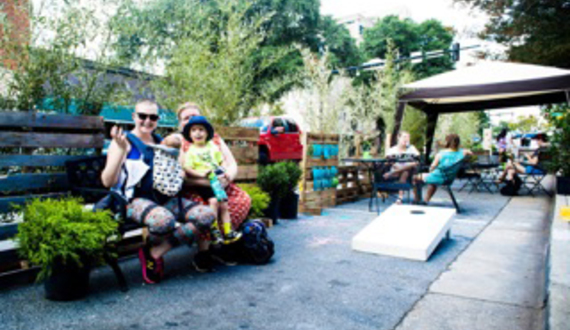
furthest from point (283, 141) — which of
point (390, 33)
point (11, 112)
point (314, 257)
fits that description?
point (390, 33)

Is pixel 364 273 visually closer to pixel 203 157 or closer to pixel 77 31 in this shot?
pixel 203 157

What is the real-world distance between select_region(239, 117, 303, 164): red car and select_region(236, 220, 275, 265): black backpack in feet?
24.4

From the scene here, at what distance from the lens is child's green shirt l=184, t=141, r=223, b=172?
3422mm

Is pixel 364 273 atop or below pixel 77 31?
below

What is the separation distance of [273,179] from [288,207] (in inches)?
27.9

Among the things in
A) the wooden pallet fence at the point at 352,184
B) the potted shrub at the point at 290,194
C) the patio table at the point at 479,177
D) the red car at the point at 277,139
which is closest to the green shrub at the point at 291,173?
the potted shrub at the point at 290,194

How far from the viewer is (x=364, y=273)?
11.3 ft

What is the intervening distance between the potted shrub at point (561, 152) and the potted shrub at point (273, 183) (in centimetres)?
577

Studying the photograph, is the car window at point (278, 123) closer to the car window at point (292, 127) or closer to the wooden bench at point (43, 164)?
the car window at point (292, 127)

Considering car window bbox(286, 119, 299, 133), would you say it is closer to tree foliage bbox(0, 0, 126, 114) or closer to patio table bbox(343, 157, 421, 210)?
patio table bbox(343, 157, 421, 210)

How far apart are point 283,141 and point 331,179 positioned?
5.13 m

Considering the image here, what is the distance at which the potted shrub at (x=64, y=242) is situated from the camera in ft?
8.23

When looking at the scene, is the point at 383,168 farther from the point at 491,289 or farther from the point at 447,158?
the point at 491,289

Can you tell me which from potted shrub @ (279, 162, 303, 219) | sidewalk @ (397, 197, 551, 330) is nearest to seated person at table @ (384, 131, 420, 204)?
potted shrub @ (279, 162, 303, 219)
